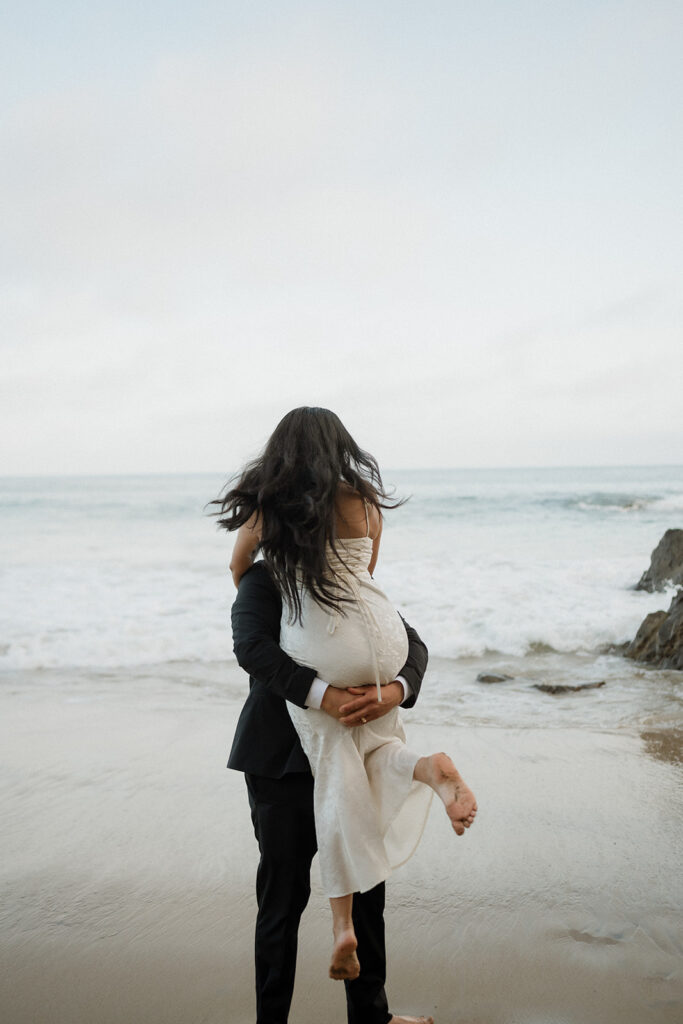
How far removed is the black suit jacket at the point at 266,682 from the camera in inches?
72.0

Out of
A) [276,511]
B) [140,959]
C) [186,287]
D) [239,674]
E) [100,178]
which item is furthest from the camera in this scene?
[186,287]

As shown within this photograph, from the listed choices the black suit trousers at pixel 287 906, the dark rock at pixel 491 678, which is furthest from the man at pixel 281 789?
the dark rock at pixel 491 678

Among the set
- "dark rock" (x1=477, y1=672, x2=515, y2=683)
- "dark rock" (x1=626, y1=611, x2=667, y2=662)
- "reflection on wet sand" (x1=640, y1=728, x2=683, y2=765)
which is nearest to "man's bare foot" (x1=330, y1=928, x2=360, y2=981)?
"reflection on wet sand" (x1=640, y1=728, x2=683, y2=765)

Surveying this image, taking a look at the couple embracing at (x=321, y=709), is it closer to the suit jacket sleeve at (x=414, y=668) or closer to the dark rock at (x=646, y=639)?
the suit jacket sleeve at (x=414, y=668)

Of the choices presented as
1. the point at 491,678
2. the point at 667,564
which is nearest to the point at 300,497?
the point at 491,678

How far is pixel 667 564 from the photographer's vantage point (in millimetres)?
9680

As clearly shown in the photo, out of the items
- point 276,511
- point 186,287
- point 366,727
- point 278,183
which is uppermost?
point 278,183

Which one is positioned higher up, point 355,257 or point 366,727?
point 355,257

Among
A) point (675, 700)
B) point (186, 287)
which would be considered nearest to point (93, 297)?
point (186, 287)

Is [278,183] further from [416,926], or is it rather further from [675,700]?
[416,926]

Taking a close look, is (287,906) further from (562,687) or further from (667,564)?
(667,564)

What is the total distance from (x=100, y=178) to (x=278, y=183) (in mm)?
3488

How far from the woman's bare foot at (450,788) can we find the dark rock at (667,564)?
8703mm

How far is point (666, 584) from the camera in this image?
9.55 m
